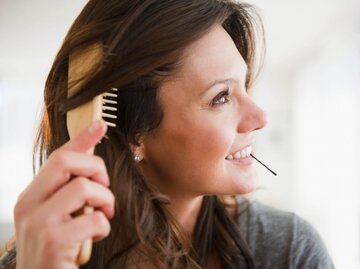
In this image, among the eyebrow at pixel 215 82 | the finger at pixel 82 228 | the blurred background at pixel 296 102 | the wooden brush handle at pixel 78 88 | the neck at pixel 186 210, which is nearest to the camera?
the finger at pixel 82 228

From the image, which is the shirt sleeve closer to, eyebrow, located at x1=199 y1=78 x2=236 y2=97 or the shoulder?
the shoulder

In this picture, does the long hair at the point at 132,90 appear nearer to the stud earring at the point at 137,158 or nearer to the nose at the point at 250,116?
the stud earring at the point at 137,158

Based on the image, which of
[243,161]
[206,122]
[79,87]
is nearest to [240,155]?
[243,161]

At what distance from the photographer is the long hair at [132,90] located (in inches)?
27.2

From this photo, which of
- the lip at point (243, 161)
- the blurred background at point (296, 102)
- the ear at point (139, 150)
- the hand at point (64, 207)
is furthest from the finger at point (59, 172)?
the blurred background at point (296, 102)

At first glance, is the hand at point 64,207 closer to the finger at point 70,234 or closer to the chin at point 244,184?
the finger at point 70,234

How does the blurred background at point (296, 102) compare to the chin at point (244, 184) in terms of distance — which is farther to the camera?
the blurred background at point (296, 102)

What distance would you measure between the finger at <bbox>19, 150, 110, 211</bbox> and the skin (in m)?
0.31

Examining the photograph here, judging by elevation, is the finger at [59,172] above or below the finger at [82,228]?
above

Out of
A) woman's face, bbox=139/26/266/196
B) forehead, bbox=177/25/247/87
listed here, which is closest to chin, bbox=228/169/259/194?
woman's face, bbox=139/26/266/196

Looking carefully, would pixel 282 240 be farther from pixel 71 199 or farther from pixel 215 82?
pixel 71 199

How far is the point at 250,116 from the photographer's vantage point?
804 mm

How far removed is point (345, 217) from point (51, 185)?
10.9 ft

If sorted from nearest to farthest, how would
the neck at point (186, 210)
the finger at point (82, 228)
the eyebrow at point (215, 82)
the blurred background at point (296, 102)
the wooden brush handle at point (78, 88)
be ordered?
1. the finger at point (82, 228)
2. the wooden brush handle at point (78, 88)
3. the eyebrow at point (215, 82)
4. the neck at point (186, 210)
5. the blurred background at point (296, 102)
